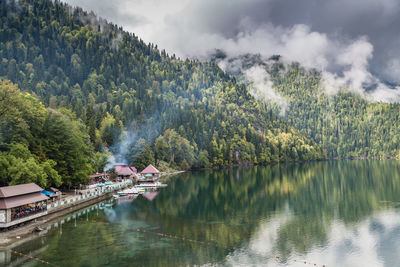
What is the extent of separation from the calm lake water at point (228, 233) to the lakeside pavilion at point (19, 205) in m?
3.38

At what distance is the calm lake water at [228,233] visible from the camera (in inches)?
1204

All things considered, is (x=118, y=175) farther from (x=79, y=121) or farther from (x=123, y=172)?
(x=79, y=121)

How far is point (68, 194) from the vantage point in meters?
59.9

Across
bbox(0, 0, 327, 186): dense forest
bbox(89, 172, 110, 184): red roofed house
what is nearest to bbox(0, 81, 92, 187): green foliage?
bbox(0, 0, 327, 186): dense forest

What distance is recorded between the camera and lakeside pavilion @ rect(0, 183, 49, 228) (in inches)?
1452

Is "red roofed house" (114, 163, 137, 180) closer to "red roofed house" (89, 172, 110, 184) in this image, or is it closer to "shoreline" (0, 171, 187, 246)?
"red roofed house" (89, 172, 110, 184)

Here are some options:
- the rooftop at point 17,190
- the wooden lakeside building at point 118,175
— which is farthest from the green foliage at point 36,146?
the wooden lakeside building at point 118,175

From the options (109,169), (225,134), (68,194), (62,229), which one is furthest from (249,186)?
(225,134)

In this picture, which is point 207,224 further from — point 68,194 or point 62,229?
point 68,194

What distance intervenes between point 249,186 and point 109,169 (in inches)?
1462

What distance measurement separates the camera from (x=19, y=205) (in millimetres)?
38469

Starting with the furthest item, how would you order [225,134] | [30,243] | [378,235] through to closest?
[225,134], [378,235], [30,243]

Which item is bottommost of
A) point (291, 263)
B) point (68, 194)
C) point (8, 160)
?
point (291, 263)

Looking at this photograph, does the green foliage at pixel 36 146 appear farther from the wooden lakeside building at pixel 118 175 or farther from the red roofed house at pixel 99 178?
the wooden lakeside building at pixel 118 175
